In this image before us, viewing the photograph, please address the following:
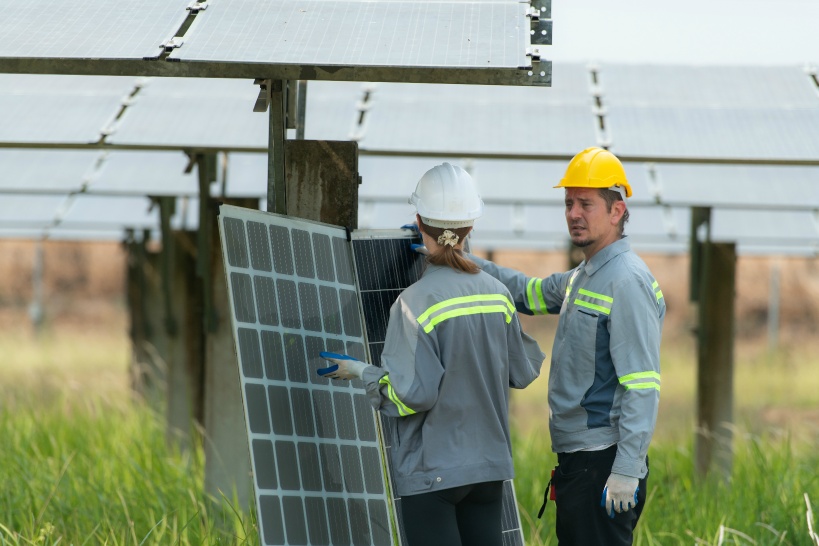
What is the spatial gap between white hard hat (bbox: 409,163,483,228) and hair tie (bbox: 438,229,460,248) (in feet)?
0.09

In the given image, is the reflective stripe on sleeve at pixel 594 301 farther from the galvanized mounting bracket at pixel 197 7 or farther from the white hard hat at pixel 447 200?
the galvanized mounting bracket at pixel 197 7

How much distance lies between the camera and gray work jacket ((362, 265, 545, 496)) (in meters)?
3.62

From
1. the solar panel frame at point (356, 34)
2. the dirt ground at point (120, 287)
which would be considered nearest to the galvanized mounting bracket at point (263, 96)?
the solar panel frame at point (356, 34)

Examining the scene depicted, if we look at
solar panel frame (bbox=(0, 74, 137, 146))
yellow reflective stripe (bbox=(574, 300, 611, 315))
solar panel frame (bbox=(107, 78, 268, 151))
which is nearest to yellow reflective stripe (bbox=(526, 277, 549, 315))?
yellow reflective stripe (bbox=(574, 300, 611, 315))

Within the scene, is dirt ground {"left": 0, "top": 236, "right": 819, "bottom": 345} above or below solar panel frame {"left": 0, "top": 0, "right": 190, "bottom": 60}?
below

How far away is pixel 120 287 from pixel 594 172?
2730 centimetres

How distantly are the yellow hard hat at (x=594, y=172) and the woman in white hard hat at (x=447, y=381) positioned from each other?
0.49 metres

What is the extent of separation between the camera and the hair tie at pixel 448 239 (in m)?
3.74

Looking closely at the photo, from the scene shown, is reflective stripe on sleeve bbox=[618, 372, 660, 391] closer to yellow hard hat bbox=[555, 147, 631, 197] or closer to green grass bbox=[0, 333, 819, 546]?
yellow hard hat bbox=[555, 147, 631, 197]

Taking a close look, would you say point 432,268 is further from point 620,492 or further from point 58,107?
point 58,107

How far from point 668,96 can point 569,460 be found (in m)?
4.02

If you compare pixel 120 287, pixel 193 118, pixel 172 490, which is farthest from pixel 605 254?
pixel 120 287

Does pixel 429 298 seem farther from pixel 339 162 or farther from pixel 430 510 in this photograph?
pixel 339 162

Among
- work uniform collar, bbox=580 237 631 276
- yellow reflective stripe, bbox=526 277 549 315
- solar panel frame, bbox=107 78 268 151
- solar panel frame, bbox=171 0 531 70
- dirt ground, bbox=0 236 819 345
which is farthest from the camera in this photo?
A: dirt ground, bbox=0 236 819 345
